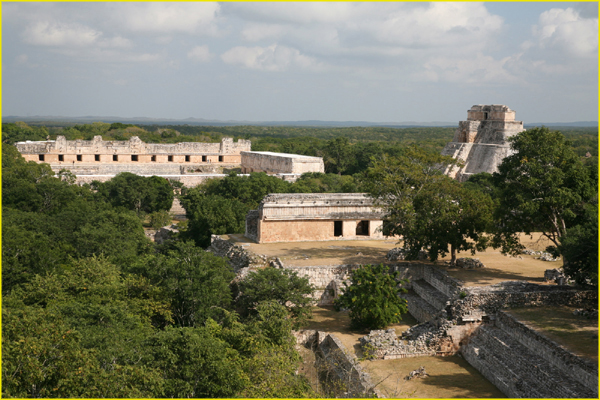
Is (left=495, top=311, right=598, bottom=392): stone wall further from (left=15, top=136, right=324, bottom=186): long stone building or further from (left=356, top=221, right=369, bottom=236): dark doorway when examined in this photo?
(left=15, top=136, right=324, bottom=186): long stone building

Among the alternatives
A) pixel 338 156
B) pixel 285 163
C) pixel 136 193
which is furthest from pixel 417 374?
pixel 338 156

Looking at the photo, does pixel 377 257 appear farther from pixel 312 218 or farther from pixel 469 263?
pixel 312 218

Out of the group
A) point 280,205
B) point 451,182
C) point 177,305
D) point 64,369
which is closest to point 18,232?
point 177,305

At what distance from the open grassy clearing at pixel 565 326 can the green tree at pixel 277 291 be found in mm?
4404

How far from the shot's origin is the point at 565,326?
11.3 m

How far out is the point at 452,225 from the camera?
15.4m

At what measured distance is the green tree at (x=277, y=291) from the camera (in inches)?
543

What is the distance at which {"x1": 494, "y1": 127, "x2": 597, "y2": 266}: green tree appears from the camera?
44.5 feet

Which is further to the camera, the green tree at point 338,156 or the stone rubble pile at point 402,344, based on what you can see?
the green tree at point 338,156

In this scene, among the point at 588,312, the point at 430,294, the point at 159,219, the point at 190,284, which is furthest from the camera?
the point at 159,219

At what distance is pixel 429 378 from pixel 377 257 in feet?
20.4

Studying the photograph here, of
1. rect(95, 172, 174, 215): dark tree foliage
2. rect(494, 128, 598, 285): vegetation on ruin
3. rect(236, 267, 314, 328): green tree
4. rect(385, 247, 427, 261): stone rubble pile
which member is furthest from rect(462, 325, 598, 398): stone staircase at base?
rect(95, 172, 174, 215): dark tree foliage

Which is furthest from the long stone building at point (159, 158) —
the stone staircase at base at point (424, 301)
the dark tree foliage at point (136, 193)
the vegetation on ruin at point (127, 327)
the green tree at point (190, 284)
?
the green tree at point (190, 284)

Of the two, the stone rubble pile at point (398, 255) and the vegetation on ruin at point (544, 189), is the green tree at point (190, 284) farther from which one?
the vegetation on ruin at point (544, 189)
